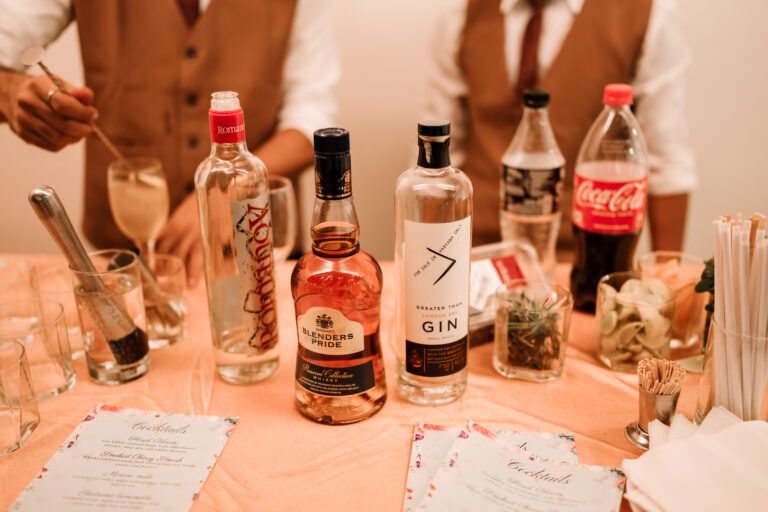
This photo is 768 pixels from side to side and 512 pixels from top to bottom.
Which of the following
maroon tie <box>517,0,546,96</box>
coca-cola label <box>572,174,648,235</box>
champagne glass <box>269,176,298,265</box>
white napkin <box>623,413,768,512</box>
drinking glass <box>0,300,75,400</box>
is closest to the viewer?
white napkin <box>623,413,768,512</box>

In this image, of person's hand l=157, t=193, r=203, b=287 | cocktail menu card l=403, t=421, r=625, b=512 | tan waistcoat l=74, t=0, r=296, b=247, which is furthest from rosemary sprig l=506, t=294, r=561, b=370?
tan waistcoat l=74, t=0, r=296, b=247

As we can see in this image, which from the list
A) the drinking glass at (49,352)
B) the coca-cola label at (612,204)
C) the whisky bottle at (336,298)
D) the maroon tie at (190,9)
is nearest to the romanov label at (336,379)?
the whisky bottle at (336,298)

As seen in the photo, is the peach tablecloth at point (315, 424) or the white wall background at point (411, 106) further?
the white wall background at point (411, 106)

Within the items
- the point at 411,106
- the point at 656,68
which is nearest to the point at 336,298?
the point at 656,68

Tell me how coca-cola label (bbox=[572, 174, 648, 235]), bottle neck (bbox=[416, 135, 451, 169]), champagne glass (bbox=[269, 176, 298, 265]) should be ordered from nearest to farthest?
bottle neck (bbox=[416, 135, 451, 169]) < coca-cola label (bbox=[572, 174, 648, 235]) < champagne glass (bbox=[269, 176, 298, 265])

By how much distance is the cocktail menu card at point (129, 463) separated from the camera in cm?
70

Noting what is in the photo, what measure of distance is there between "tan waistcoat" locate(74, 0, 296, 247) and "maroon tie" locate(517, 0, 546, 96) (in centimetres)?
56

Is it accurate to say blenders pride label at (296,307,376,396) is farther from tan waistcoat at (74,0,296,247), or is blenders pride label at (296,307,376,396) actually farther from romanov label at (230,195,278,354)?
tan waistcoat at (74,0,296,247)

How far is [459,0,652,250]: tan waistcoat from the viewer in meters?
1.59

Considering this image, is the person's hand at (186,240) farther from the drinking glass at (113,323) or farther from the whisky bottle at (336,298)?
the whisky bottle at (336,298)

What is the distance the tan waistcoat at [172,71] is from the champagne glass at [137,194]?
1.65ft

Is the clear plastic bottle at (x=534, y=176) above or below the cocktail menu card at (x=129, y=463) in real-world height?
above

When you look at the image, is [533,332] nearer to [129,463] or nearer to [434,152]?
[434,152]

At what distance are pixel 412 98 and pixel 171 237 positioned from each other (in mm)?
1233
